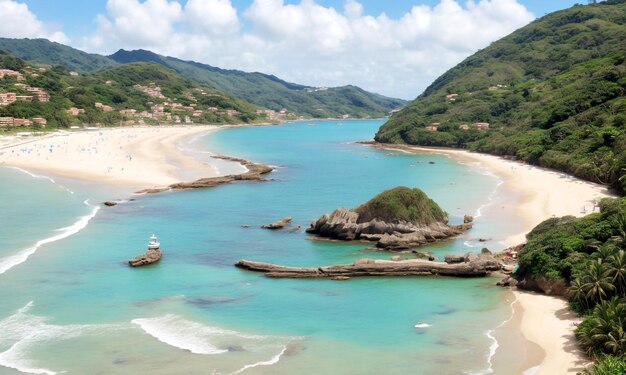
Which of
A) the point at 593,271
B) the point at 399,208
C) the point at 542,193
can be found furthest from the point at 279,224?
the point at 542,193

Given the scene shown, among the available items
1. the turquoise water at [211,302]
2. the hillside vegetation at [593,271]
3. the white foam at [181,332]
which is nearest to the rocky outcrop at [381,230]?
the turquoise water at [211,302]

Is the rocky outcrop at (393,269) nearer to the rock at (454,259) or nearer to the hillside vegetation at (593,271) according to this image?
the rock at (454,259)

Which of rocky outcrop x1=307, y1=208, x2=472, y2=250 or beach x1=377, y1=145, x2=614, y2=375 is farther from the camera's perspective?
rocky outcrop x1=307, y1=208, x2=472, y2=250

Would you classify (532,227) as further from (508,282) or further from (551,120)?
(551,120)

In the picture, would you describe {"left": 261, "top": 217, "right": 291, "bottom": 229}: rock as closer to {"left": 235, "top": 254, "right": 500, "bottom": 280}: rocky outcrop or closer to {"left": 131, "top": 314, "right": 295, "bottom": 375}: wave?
{"left": 235, "top": 254, "right": 500, "bottom": 280}: rocky outcrop

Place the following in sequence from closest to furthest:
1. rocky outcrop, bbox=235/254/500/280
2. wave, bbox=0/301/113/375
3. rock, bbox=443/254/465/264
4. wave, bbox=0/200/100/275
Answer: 1. wave, bbox=0/301/113/375
2. rocky outcrop, bbox=235/254/500/280
3. wave, bbox=0/200/100/275
4. rock, bbox=443/254/465/264

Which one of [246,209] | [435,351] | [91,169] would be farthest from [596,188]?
[91,169]

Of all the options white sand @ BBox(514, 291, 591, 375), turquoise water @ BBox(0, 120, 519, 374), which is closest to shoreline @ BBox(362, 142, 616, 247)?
turquoise water @ BBox(0, 120, 519, 374)
